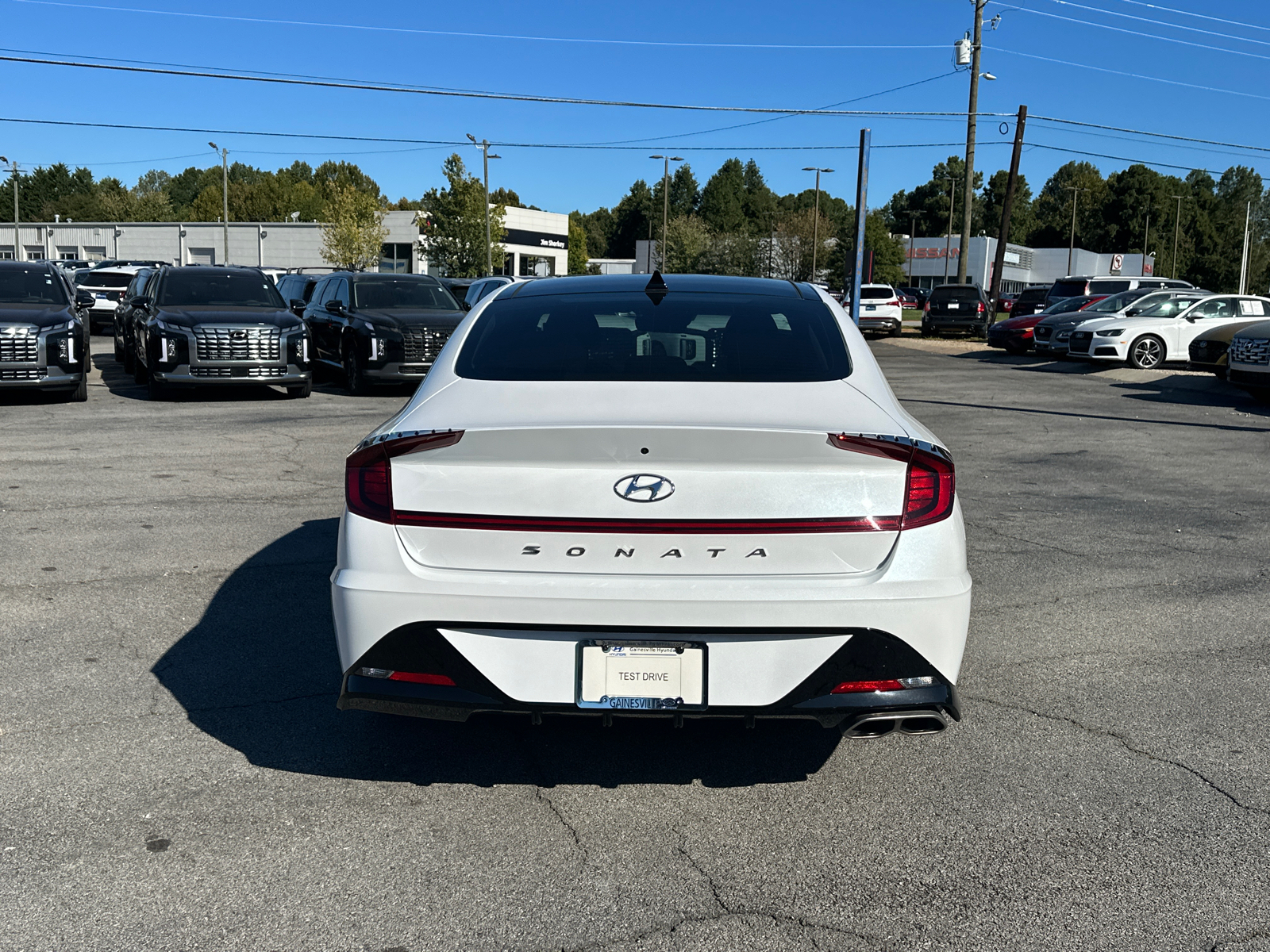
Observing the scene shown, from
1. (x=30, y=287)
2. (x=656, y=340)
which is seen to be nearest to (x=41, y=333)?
(x=30, y=287)

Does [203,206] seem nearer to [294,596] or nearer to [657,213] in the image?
[657,213]

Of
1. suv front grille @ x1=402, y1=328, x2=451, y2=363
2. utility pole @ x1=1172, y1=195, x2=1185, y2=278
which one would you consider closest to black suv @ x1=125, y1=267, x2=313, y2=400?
suv front grille @ x1=402, y1=328, x2=451, y2=363

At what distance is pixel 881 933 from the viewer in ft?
9.59

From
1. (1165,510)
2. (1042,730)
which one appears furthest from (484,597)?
(1165,510)

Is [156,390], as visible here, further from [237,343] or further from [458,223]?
[458,223]

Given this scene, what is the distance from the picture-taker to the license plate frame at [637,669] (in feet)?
10.6

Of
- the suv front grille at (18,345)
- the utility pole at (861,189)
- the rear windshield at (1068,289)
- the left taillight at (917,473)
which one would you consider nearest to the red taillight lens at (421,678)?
the left taillight at (917,473)

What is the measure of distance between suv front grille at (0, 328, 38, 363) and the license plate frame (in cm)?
1362

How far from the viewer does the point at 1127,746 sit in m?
4.19

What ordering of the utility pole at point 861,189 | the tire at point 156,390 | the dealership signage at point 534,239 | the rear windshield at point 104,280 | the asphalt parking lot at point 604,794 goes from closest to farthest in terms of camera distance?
the asphalt parking lot at point 604,794
the tire at point 156,390
the utility pole at point 861,189
the rear windshield at point 104,280
the dealership signage at point 534,239

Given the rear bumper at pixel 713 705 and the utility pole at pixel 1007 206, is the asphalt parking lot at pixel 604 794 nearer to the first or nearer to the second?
the rear bumper at pixel 713 705

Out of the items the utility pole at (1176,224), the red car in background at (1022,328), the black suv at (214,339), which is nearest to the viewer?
the black suv at (214,339)

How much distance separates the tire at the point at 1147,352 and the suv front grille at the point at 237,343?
16.3 meters

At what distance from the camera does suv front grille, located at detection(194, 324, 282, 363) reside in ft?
51.2
